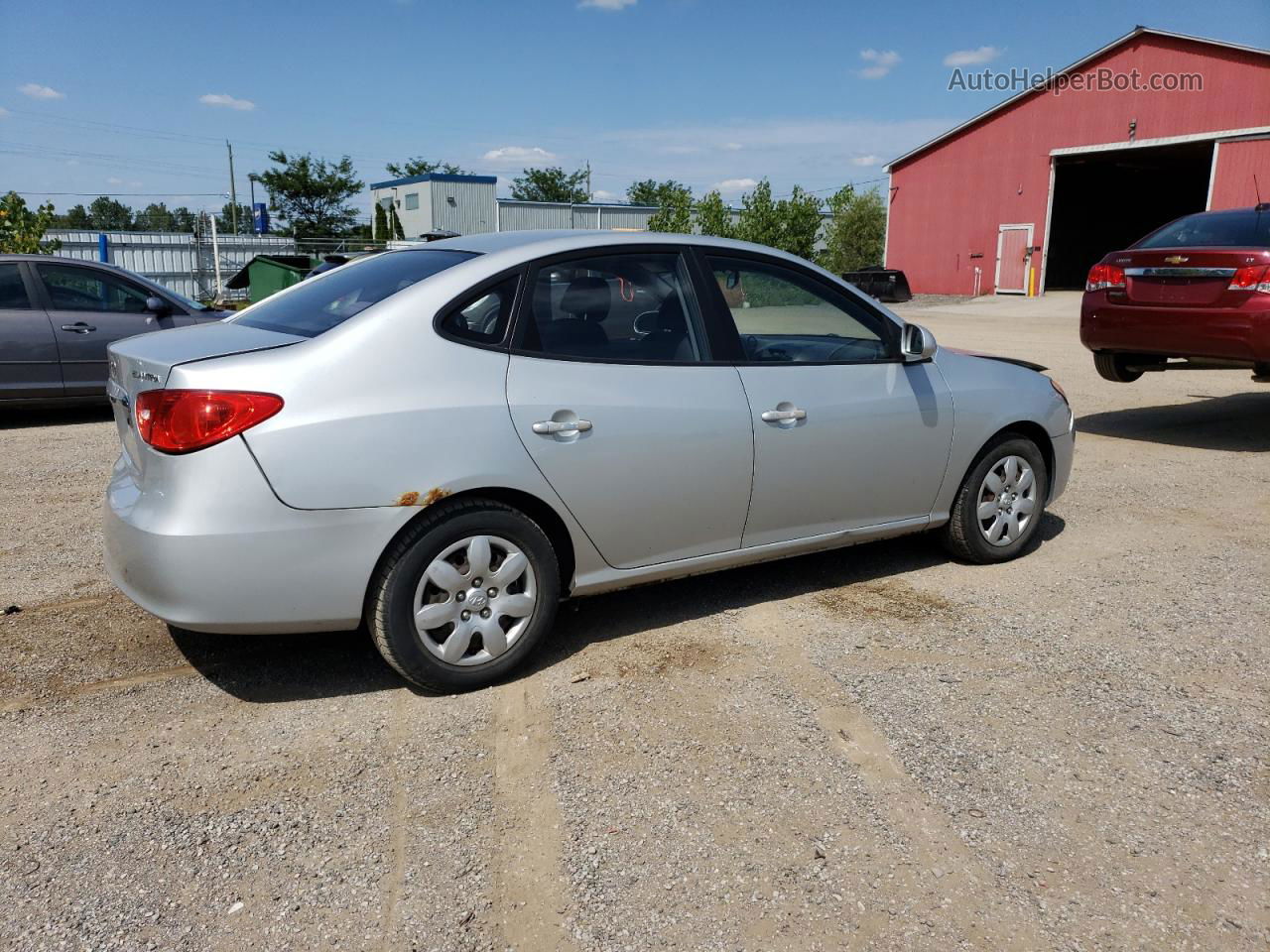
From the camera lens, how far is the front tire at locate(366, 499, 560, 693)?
3.43m

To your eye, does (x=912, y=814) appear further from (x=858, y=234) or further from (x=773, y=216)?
(x=858, y=234)

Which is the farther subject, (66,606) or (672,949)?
(66,606)

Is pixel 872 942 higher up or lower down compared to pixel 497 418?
lower down

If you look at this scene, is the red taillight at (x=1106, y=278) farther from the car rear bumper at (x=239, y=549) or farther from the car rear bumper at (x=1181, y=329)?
the car rear bumper at (x=239, y=549)

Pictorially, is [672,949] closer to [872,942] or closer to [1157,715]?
[872,942]

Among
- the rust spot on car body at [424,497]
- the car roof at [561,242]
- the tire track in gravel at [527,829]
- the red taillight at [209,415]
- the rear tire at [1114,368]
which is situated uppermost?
the car roof at [561,242]

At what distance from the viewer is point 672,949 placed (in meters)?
2.38

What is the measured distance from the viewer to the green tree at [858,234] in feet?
150

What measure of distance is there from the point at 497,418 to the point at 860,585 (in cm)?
219

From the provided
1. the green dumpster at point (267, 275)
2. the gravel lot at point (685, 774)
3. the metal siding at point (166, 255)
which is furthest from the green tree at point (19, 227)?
the gravel lot at point (685, 774)

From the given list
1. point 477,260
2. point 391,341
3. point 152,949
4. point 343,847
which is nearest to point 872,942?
point 343,847

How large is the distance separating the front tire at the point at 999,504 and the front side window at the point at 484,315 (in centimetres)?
250

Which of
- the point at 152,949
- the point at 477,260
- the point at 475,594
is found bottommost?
the point at 152,949

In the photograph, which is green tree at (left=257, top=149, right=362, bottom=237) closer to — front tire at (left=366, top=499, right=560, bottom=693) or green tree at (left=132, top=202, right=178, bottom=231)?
green tree at (left=132, top=202, right=178, bottom=231)
